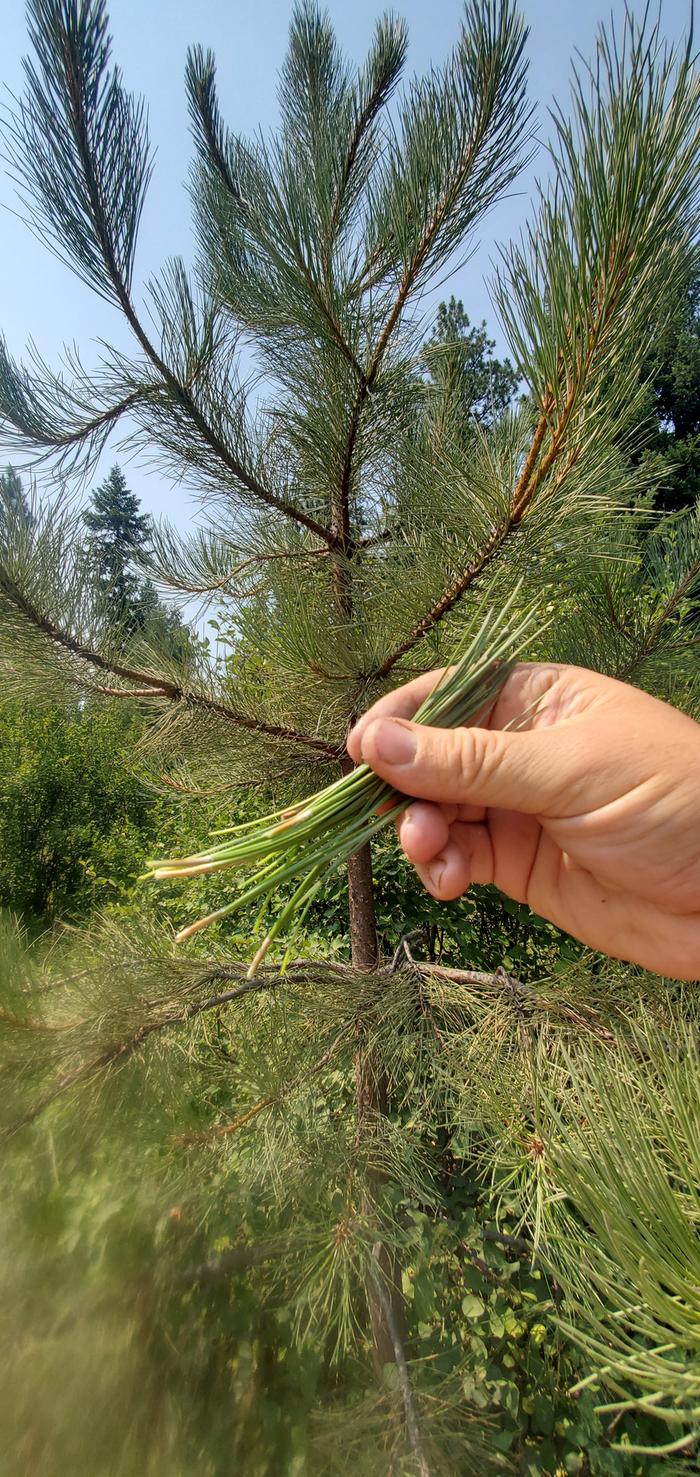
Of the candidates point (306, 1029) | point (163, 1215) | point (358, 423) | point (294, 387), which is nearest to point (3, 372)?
point (294, 387)

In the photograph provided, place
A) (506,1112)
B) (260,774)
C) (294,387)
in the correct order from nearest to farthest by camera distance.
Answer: (506,1112)
(294,387)
(260,774)

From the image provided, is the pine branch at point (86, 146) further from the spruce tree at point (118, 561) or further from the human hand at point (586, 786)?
the human hand at point (586, 786)

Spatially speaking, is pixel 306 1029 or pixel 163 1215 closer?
pixel 163 1215

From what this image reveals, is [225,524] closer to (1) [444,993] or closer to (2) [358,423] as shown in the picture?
(2) [358,423]

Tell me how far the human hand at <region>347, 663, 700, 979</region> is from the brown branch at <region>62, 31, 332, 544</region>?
27.6 inches

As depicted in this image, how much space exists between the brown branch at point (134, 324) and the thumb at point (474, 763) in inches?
31.3

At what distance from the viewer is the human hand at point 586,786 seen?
2.38 feet

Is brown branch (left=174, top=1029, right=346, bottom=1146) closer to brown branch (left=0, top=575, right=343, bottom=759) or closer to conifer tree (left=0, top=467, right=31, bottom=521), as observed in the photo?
brown branch (left=0, top=575, right=343, bottom=759)

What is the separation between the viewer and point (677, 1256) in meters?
0.49

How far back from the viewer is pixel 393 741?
76 cm

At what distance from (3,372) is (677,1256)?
161cm

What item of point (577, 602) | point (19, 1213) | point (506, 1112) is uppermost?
point (577, 602)

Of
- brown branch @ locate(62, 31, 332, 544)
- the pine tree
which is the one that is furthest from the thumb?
brown branch @ locate(62, 31, 332, 544)

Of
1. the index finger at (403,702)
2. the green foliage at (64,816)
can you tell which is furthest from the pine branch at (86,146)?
the green foliage at (64,816)
